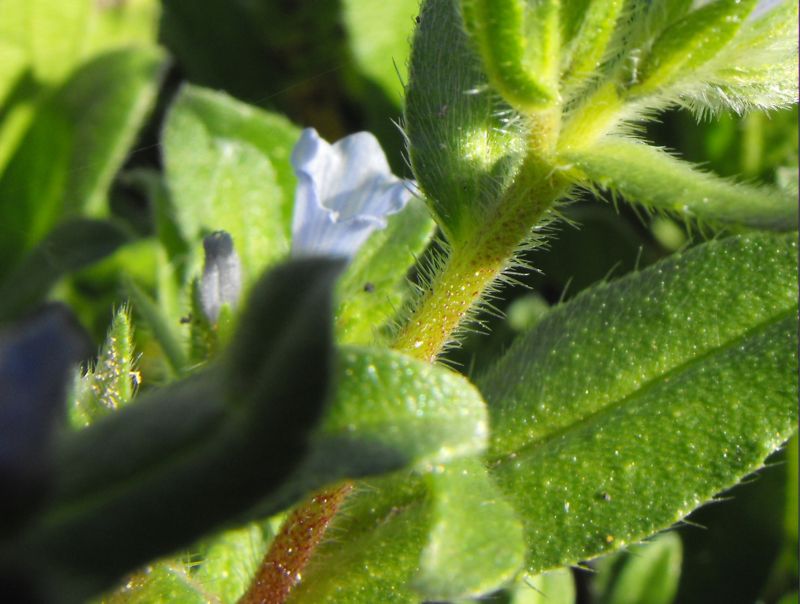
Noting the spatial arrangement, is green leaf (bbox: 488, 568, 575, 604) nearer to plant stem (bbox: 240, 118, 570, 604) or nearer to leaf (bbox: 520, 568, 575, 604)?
leaf (bbox: 520, 568, 575, 604)

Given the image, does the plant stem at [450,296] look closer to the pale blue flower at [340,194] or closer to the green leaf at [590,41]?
the green leaf at [590,41]

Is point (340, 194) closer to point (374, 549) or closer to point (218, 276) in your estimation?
point (218, 276)

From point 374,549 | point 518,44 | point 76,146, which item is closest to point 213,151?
point 76,146

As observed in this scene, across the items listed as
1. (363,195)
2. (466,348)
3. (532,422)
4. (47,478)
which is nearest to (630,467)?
(532,422)

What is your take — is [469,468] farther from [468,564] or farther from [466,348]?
[466,348]

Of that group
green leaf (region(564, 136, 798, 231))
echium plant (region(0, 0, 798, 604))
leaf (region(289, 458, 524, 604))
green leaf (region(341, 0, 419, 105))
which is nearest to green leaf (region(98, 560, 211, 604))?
echium plant (region(0, 0, 798, 604))

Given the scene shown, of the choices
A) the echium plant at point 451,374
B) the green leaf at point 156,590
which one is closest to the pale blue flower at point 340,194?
the echium plant at point 451,374
